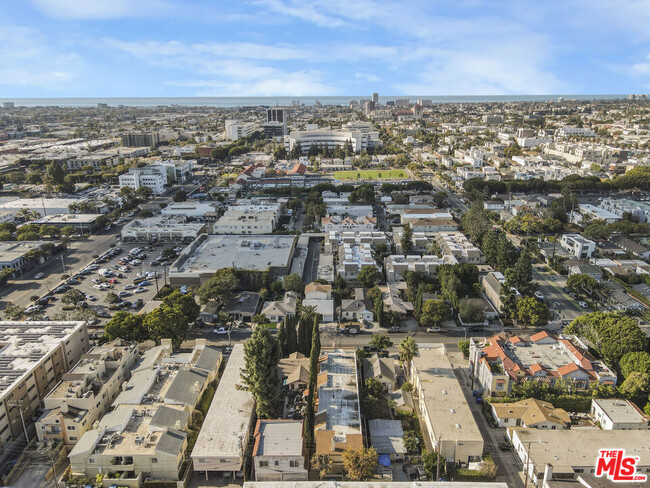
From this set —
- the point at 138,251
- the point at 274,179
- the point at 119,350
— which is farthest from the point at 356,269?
Answer: the point at 274,179

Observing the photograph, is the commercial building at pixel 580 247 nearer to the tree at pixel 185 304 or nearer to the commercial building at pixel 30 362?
the tree at pixel 185 304

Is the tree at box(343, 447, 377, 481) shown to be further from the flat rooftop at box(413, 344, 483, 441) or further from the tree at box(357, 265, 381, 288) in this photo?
the tree at box(357, 265, 381, 288)

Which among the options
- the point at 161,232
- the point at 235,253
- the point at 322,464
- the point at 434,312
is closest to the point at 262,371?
the point at 322,464

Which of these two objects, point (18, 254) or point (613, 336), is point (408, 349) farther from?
point (18, 254)

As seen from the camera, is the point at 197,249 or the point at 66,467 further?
the point at 197,249

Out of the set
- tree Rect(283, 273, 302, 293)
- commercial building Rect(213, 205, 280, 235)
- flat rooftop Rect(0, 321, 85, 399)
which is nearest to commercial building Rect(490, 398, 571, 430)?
tree Rect(283, 273, 302, 293)

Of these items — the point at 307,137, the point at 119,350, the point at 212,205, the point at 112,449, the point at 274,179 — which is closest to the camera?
the point at 112,449

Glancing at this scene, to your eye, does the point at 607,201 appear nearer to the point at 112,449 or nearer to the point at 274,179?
the point at 274,179
